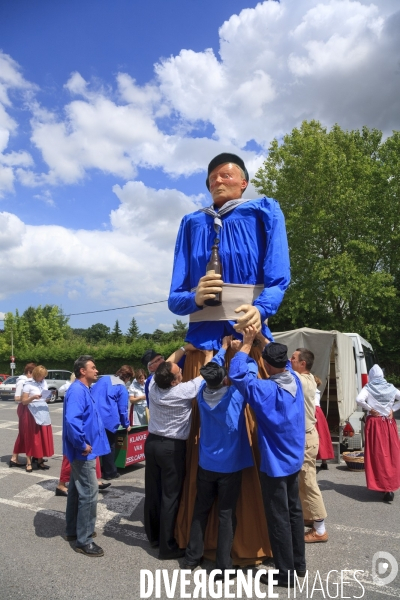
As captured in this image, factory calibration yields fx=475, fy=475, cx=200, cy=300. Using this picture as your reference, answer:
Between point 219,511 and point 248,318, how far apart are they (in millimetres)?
1398

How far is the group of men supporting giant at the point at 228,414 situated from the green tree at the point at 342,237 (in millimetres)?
15756

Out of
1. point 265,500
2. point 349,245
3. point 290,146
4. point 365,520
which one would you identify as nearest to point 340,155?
point 290,146

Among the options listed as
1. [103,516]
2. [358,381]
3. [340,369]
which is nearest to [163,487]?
[103,516]

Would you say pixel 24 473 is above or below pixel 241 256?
below

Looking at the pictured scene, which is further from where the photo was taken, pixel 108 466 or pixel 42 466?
pixel 42 466

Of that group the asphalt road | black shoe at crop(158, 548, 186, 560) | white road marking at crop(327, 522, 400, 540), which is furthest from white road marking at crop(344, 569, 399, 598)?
black shoe at crop(158, 548, 186, 560)

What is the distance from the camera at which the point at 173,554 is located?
3.66 m

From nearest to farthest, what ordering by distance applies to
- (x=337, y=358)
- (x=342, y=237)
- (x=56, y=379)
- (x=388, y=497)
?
1. (x=388, y=497)
2. (x=337, y=358)
3. (x=342, y=237)
4. (x=56, y=379)

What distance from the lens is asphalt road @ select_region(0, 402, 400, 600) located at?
3188 mm

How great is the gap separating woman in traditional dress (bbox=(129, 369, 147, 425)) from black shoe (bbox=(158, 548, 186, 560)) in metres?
4.83

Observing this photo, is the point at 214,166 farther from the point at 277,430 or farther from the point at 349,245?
the point at 349,245

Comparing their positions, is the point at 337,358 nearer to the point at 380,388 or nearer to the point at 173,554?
the point at 380,388

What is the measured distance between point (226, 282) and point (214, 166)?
3.31ft

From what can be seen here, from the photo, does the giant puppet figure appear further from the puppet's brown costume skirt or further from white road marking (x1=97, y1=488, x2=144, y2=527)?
white road marking (x1=97, y1=488, x2=144, y2=527)
